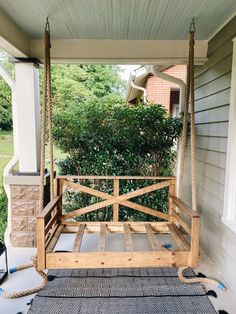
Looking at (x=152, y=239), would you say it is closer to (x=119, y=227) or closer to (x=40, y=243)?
(x=119, y=227)

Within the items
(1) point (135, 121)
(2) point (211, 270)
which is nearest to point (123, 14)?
(1) point (135, 121)

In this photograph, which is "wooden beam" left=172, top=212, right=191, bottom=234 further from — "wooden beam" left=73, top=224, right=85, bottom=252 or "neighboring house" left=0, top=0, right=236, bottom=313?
"wooden beam" left=73, top=224, right=85, bottom=252

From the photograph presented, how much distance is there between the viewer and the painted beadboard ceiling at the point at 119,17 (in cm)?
237

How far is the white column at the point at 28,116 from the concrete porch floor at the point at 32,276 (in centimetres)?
103

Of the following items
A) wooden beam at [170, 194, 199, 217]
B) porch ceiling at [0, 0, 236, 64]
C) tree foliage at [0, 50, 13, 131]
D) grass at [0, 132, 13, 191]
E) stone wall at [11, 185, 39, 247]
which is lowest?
stone wall at [11, 185, 39, 247]

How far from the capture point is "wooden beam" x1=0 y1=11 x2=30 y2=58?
254 cm

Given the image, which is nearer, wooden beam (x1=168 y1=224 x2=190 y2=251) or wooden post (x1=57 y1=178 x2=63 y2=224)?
wooden beam (x1=168 y1=224 x2=190 y2=251)

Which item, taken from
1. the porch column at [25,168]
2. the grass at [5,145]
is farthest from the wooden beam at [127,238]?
the grass at [5,145]

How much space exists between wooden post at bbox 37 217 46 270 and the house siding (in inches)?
66.1

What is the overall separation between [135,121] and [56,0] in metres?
2.11

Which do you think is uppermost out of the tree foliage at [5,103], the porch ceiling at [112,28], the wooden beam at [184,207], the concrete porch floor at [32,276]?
the porch ceiling at [112,28]

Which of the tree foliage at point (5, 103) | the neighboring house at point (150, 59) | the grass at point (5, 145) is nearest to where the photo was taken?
the neighboring house at point (150, 59)

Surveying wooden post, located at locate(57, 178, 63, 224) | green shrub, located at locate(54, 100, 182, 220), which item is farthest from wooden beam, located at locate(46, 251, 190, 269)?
green shrub, located at locate(54, 100, 182, 220)

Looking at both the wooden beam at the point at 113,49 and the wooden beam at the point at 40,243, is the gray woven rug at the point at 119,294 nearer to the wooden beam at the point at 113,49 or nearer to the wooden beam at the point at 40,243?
the wooden beam at the point at 40,243
